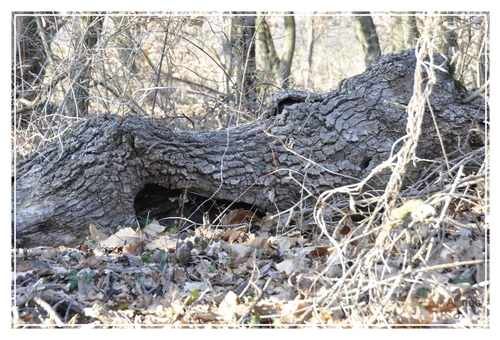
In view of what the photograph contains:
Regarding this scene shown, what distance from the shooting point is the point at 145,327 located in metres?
2.27

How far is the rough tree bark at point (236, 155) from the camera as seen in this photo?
3.38 meters

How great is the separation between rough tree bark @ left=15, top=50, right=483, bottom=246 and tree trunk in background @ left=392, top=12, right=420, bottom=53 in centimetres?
438

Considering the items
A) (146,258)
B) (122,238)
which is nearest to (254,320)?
(146,258)

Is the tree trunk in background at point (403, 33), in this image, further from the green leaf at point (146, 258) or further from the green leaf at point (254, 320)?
the green leaf at point (254, 320)

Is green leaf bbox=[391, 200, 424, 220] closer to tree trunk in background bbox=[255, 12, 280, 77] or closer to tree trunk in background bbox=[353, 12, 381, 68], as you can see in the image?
tree trunk in background bbox=[255, 12, 280, 77]

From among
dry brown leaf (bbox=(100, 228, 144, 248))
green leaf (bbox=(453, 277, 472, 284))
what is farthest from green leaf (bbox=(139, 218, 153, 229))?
green leaf (bbox=(453, 277, 472, 284))

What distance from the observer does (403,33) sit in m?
8.30

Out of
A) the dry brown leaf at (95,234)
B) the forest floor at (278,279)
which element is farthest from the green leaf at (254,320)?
the dry brown leaf at (95,234)

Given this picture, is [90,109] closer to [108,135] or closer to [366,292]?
[108,135]

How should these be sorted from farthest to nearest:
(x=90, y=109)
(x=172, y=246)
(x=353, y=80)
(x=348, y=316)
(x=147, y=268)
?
(x=90, y=109)
(x=353, y=80)
(x=172, y=246)
(x=147, y=268)
(x=348, y=316)

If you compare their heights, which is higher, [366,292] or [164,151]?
[164,151]

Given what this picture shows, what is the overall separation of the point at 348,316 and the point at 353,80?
2232mm

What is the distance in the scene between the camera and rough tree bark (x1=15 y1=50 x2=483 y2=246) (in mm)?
3383
